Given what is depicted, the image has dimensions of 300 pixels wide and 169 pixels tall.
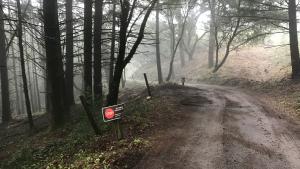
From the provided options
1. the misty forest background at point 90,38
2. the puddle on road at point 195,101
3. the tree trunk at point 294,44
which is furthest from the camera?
the tree trunk at point 294,44

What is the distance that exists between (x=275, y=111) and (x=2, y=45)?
1706cm

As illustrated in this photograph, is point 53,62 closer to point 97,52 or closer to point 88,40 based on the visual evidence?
point 88,40

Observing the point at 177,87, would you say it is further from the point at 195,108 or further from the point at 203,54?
the point at 203,54

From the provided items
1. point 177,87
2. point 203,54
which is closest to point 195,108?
point 177,87

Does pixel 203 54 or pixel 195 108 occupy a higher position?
pixel 203 54

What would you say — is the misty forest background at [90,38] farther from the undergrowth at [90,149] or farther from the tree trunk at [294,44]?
the undergrowth at [90,149]

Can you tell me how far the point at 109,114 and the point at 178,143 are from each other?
1.92m

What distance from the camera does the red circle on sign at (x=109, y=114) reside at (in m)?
8.20

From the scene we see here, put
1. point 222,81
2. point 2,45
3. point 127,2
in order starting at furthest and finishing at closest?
1. point 222,81
2. point 2,45
3. point 127,2

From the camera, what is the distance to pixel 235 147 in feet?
25.9

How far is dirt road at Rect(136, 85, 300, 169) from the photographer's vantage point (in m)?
6.99

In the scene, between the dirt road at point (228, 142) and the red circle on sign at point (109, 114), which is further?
the red circle on sign at point (109, 114)

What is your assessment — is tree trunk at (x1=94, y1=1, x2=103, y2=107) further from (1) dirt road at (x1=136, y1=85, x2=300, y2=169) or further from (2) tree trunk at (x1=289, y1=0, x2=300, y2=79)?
(2) tree trunk at (x1=289, y1=0, x2=300, y2=79)

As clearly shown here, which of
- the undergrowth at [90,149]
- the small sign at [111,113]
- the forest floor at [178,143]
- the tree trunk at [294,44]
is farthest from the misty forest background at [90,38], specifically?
the small sign at [111,113]
